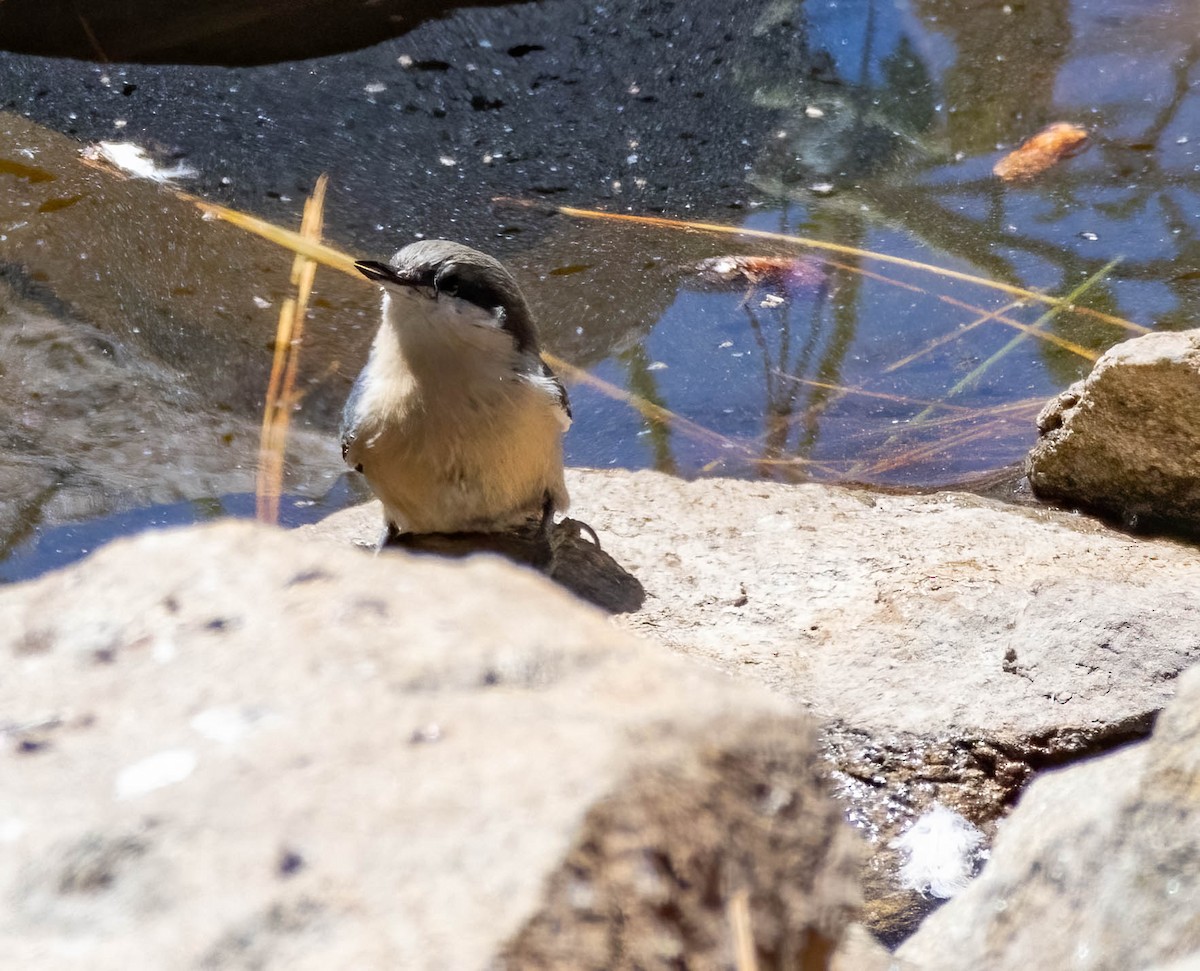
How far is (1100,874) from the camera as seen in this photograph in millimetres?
1700

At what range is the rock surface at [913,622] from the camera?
2.94 metres

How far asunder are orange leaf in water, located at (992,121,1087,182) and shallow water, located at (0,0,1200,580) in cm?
8

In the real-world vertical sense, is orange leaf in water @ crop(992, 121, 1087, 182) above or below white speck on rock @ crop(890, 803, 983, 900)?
above

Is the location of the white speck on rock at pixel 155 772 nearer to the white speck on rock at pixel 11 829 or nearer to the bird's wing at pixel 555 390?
the white speck on rock at pixel 11 829

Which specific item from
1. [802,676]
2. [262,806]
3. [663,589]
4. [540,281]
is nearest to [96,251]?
[540,281]

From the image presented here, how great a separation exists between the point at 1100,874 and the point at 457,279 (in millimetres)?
2507

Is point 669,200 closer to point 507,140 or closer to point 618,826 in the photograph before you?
point 507,140

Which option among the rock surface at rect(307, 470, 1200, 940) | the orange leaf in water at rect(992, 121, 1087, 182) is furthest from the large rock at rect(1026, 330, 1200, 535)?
the orange leaf in water at rect(992, 121, 1087, 182)

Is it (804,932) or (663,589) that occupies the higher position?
(804,932)

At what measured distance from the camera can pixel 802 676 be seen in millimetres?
3250

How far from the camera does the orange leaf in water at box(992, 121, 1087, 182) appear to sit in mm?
Answer: 6195

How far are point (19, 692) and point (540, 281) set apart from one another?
4.22 meters

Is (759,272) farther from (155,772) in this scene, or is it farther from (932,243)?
(155,772)

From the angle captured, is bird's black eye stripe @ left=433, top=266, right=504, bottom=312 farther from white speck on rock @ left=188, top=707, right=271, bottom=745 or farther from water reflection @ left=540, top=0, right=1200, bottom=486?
white speck on rock @ left=188, top=707, right=271, bottom=745
